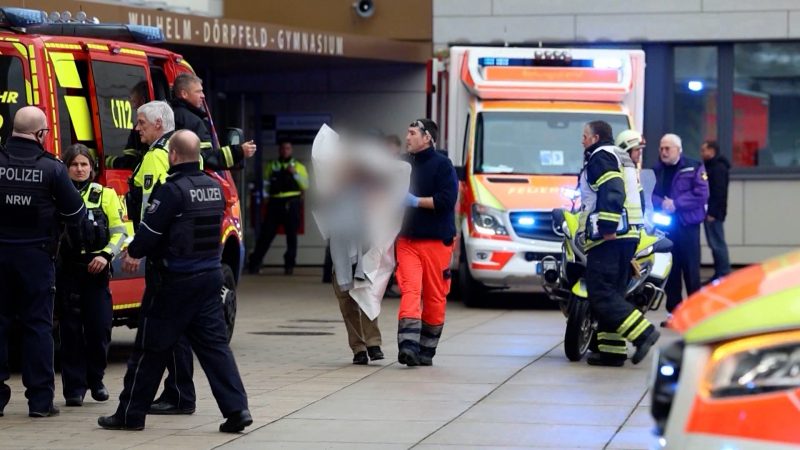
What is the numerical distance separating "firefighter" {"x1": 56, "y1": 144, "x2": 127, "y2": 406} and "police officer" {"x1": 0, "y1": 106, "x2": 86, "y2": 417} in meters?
0.42

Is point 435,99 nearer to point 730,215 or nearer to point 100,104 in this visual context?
point 730,215

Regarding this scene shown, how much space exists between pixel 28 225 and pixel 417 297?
3.30 m

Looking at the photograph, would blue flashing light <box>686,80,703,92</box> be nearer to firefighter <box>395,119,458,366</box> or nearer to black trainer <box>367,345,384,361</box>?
firefighter <box>395,119,458,366</box>

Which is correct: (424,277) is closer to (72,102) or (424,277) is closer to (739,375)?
(72,102)

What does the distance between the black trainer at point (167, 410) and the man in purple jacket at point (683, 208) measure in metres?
7.18

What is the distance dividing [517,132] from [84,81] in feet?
23.7

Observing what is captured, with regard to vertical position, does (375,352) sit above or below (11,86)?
below

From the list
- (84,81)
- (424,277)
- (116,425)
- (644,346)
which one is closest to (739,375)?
(116,425)

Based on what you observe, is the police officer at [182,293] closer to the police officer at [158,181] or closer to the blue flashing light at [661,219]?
the police officer at [158,181]

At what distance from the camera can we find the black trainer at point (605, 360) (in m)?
11.4

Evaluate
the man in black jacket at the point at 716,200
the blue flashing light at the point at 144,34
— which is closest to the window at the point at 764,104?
the man in black jacket at the point at 716,200

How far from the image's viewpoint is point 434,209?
1125cm

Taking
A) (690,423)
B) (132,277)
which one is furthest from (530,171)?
(690,423)

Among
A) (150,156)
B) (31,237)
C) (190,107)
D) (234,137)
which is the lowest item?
(31,237)
